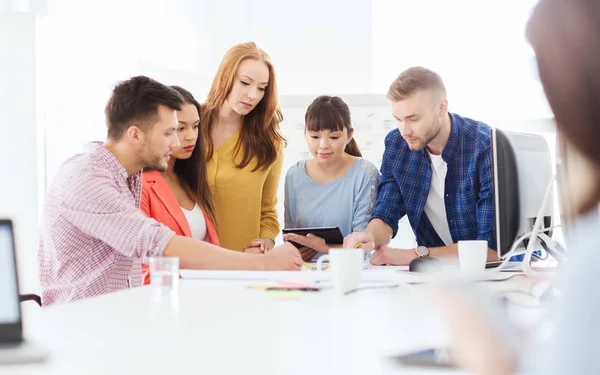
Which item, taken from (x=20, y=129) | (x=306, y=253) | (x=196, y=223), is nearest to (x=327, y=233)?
(x=306, y=253)

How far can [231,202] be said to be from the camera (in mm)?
3012

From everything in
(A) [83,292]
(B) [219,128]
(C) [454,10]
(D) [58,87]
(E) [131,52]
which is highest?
(C) [454,10]

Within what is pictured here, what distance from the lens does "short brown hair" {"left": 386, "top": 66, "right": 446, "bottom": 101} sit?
2955mm

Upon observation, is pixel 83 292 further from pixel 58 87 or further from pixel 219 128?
pixel 58 87

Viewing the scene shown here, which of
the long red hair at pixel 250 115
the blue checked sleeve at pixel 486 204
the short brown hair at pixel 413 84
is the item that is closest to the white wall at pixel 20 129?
the long red hair at pixel 250 115

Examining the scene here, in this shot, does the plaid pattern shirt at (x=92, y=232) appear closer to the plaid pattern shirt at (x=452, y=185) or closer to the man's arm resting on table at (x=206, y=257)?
the man's arm resting on table at (x=206, y=257)

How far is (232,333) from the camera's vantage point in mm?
1117

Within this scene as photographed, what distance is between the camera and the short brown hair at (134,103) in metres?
2.26

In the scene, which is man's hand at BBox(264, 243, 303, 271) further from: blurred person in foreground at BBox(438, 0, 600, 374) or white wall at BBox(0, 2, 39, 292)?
white wall at BBox(0, 2, 39, 292)

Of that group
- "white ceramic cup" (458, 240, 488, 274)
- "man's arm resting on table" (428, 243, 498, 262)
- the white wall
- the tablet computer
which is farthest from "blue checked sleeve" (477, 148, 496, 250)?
the white wall

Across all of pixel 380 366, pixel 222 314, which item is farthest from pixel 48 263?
pixel 380 366

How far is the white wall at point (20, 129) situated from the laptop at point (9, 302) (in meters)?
2.64

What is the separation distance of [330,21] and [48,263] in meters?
3.94

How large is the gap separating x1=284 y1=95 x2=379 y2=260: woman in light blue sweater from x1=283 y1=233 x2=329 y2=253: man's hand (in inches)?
18.3
